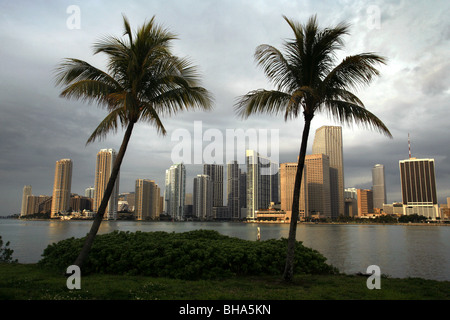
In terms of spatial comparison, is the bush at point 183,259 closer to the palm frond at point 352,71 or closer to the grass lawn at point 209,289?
the grass lawn at point 209,289

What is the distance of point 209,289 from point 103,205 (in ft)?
14.5

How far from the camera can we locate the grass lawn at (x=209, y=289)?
662 centimetres

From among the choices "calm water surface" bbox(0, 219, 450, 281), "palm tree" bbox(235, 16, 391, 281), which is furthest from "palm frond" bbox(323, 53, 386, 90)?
"calm water surface" bbox(0, 219, 450, 281)

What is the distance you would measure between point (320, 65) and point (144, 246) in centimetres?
785

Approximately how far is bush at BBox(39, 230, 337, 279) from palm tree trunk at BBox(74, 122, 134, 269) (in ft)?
1.39

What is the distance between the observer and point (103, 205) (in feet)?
31.8

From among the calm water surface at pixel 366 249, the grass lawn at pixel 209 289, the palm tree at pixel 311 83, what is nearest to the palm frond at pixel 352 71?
the palm tree at pixel 311 83

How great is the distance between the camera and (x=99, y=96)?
33.0 feet

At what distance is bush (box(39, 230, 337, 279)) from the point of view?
30.3 ft

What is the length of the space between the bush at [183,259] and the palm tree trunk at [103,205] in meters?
0.42

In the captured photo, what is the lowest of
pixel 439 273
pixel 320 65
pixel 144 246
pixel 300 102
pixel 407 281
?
pixel 439 273

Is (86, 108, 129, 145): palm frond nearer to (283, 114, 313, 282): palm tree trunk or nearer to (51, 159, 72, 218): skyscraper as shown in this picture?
(283, 114, 313, 282): palm tree trunk
